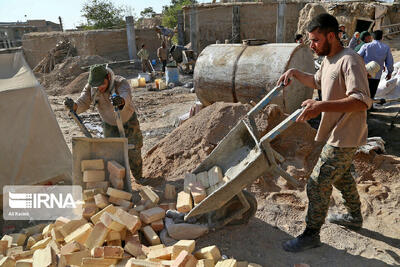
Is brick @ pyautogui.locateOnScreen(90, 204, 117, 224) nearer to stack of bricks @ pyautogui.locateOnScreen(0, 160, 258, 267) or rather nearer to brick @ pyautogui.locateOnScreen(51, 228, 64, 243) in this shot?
stack of bricks @ pyautogui.locateOnScreen(0, 160, 258, 267)

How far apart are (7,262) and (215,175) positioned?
2032 millimetres

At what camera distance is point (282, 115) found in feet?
15.0

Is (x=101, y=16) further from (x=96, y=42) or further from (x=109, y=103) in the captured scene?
(x=109, y=103)

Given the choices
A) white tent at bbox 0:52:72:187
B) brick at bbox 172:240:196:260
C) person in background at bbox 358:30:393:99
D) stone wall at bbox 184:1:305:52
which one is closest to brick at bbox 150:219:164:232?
brick at bbox 172:240:196:260

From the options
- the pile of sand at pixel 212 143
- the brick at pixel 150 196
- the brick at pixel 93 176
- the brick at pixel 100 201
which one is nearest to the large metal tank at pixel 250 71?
the pile of sand at pixel 212 143

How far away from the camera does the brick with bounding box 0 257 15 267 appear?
275 cm

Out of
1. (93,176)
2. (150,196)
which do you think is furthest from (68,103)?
(150,196)

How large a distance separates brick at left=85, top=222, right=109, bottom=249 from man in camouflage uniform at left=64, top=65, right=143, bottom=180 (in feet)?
4.62

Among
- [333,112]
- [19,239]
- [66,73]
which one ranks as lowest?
[19,239]

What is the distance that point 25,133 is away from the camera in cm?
411

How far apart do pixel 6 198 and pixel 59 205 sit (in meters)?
0.83

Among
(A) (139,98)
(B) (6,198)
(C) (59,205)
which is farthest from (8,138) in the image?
(A) (139,98)

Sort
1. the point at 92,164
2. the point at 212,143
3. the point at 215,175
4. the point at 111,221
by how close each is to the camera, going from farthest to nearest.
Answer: the point at 212,143 < the point at 92,164 < the point at 215,175 < the point at 111,221

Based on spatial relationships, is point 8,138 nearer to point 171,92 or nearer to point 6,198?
point 6,198
